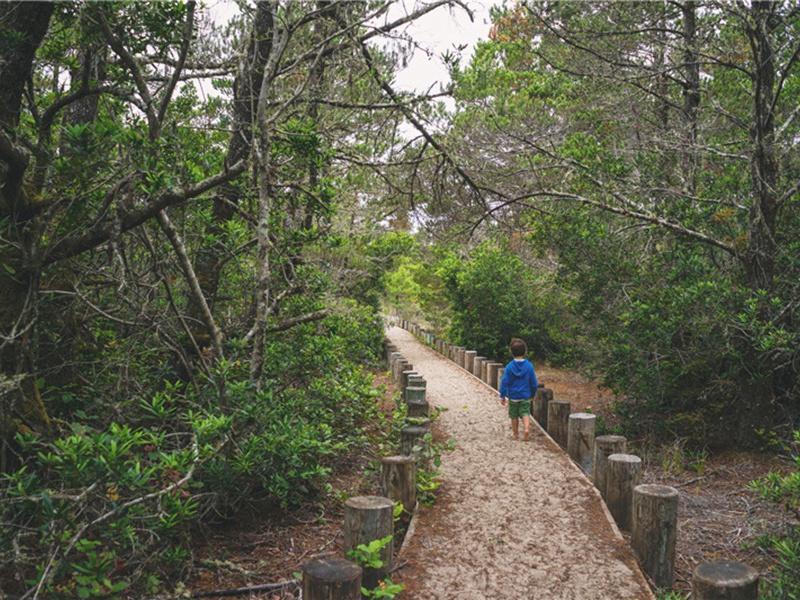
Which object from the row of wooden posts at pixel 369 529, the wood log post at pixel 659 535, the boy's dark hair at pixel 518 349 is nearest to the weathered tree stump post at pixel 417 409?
the row of wooden posts at pixel 369 529

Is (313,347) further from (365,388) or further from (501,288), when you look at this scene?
(501,288)

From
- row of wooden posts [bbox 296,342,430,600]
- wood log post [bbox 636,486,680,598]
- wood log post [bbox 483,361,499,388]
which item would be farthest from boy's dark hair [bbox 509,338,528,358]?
wood log post [bbox 483,361,499,388]

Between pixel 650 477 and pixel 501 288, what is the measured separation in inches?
362

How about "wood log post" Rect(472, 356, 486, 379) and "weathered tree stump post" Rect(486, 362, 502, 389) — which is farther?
"wood log post" Rect(472, 356, 486, 379)

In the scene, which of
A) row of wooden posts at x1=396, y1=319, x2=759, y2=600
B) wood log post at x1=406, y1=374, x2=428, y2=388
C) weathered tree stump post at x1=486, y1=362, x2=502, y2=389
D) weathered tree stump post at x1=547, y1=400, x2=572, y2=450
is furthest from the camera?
weathered tree stump post at x1=486, y1=362, x2=502, y2=389

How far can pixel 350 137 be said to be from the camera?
31.9 feet

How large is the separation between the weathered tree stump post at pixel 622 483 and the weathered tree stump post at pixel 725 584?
162cm

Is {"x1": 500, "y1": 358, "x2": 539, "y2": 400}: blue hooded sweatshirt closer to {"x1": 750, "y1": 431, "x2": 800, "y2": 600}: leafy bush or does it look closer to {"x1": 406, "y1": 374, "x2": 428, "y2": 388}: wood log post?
{"x1": 406, "y1": 374, "x2": 428, "y2": 388}: wood log post

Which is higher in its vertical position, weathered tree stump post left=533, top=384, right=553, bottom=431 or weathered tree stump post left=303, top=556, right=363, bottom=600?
weathered tree stump post left=533, top=384, right=553, bottom=431

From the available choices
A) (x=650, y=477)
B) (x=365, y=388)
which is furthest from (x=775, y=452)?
(x=365, y=388)

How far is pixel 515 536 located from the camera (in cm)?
492

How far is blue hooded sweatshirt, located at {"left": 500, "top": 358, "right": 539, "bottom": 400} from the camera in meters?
7.74

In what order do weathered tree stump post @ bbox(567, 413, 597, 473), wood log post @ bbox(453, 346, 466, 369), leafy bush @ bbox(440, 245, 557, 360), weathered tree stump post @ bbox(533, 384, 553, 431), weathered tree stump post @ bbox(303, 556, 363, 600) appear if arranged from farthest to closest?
leafy bush @ bbox(440, 245, 557, 360)
wood log post @ bbox(453, 346, 466, 369)
weathered tree stump post @ bbox(533, 384, 553, 431)
weathered tree stump post @ bbox(567, 413, 597, 473)
weathered tree stump post @ bbox(303, 556, 363, 600)

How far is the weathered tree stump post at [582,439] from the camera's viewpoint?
21.8 ft
